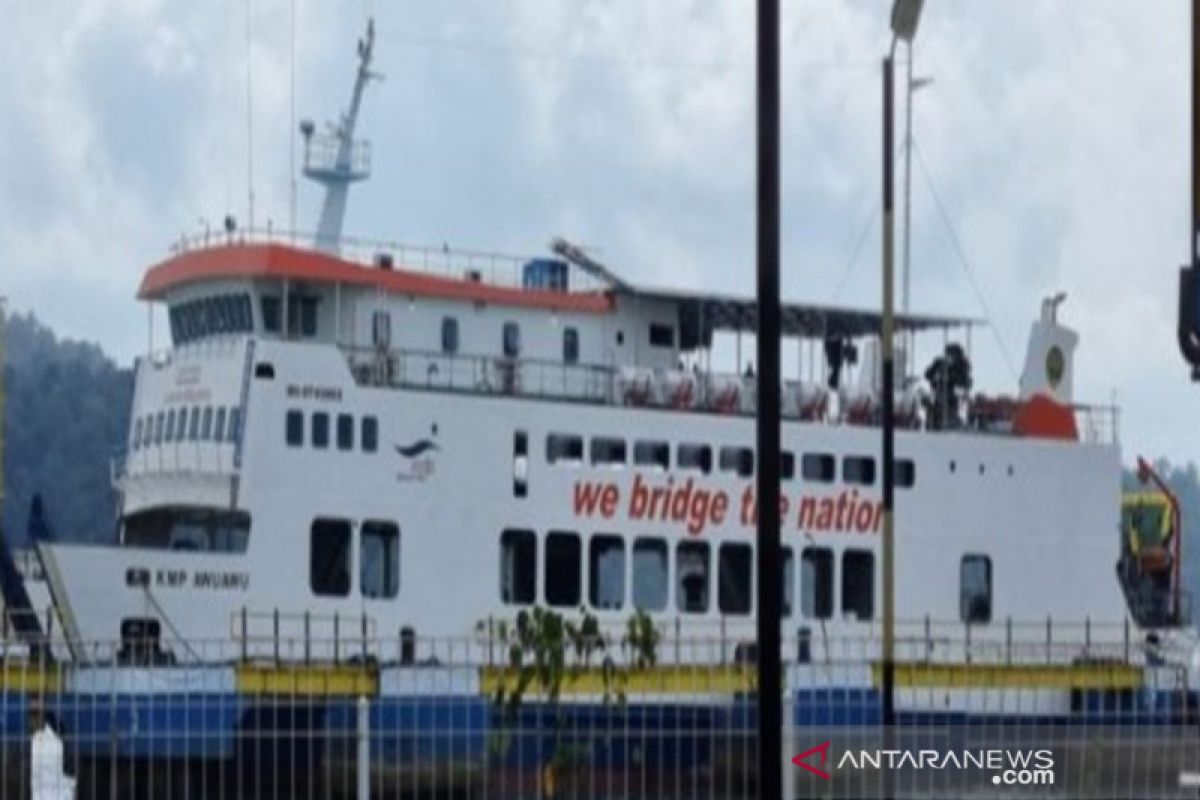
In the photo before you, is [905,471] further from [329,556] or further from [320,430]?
[320,430]

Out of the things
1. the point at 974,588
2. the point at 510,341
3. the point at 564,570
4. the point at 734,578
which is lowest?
the point at 974,588

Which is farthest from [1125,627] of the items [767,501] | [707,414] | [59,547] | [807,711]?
[767,501]

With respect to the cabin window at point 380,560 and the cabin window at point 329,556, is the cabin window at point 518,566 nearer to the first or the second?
the cabin window at point 380,560

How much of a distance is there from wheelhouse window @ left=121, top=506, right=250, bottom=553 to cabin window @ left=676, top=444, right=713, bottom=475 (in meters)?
5.83

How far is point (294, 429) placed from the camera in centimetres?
3919

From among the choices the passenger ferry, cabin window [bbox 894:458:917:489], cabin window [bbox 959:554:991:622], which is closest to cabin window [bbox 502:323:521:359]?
the passenger ferry

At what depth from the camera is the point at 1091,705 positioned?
119 ft

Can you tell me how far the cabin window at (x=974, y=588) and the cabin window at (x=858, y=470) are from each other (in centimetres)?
175

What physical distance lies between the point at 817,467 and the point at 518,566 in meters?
4.29

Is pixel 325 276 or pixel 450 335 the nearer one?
pixel 325 276

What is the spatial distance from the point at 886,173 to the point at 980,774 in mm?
12070

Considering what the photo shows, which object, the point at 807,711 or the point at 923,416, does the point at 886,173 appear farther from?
the point at 923,416

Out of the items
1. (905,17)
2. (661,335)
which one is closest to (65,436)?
(661,335)

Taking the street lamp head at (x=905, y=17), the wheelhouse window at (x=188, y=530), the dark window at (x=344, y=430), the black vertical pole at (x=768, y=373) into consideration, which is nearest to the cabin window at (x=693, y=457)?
the dark window at (x=344, y=430)
